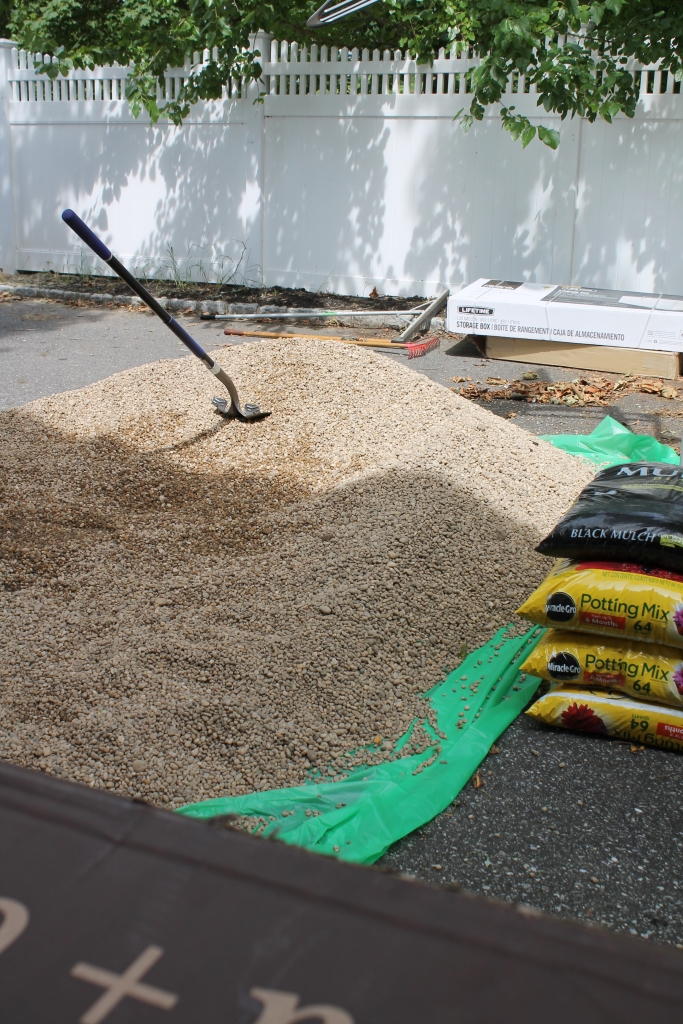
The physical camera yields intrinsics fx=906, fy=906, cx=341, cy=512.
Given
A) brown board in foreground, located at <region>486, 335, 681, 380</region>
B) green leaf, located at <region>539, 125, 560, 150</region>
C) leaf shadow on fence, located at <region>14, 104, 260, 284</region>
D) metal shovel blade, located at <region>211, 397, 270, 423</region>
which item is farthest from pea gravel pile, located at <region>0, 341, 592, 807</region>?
leaf shadow on fence, located at <region>14, 104, 260, 284</region>

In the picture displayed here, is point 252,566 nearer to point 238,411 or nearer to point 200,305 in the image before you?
point 238,411

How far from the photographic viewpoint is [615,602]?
2.62 meters

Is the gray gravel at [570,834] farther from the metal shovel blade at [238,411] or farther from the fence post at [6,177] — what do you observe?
the fence post at [6,177]

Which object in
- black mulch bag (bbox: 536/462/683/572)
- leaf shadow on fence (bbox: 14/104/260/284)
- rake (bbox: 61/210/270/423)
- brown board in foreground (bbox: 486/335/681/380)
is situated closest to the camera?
black mulch bag (bbox: 536/462/683/572)

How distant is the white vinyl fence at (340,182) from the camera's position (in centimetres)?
820

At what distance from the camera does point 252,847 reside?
2.86ft

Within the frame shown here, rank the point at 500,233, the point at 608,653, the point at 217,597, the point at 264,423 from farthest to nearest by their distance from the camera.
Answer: the point at 500,233 → the point at 264,423 → the point at 217,597 → the point at 608,653

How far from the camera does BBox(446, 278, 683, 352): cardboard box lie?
6.49 metres

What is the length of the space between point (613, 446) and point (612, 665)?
274 centimetres

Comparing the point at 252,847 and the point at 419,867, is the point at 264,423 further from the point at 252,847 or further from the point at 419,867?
the point at 252,847

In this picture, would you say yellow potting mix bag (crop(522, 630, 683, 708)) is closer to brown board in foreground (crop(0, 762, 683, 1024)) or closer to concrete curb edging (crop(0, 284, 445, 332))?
brown board in foreground (crop(0, 762, 683, 1024))

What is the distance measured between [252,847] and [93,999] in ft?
0.66

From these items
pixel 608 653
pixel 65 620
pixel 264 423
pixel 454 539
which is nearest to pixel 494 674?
pixel 608 653

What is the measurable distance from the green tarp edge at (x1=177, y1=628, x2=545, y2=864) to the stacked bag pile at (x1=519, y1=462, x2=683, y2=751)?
18cm
